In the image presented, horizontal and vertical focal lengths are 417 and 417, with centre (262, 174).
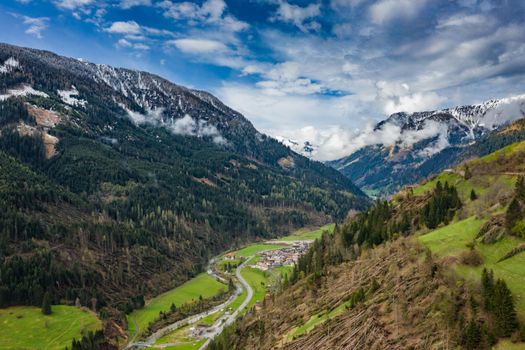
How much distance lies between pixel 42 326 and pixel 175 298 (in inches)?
2166

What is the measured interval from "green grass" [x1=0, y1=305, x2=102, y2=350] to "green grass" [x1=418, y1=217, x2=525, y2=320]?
100.0 m

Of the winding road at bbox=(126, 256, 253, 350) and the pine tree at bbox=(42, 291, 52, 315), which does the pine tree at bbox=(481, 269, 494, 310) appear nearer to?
the winding road at bbox=(126, 256, 253, 350)

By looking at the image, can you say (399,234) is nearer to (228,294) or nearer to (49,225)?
(228,294)

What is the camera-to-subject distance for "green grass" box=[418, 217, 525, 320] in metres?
48.7

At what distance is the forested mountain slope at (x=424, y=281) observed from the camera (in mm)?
47019

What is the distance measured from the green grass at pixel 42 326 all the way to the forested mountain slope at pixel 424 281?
164ft

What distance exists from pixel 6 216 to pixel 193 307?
302ft

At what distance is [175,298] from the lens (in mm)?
169000

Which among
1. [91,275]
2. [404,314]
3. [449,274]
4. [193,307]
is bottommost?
[193,307]

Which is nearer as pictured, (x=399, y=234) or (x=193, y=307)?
(x=399, y=234)

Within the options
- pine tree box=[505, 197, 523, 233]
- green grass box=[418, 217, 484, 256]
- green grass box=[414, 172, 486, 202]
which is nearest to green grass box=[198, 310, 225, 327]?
green grass box=[414, 172, 486, 202]

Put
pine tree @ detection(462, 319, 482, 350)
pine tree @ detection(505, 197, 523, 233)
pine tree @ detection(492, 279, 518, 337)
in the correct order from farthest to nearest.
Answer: pine tree @ detection(505, 197, 523, 233)
pine tree @ detection(462, 319, 482, 350)
pine tree @ detection(492, 279, 518, 337)

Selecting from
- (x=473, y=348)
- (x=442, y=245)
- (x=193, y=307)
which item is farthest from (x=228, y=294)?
(x=473, y=348)

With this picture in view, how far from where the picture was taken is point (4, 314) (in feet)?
422
